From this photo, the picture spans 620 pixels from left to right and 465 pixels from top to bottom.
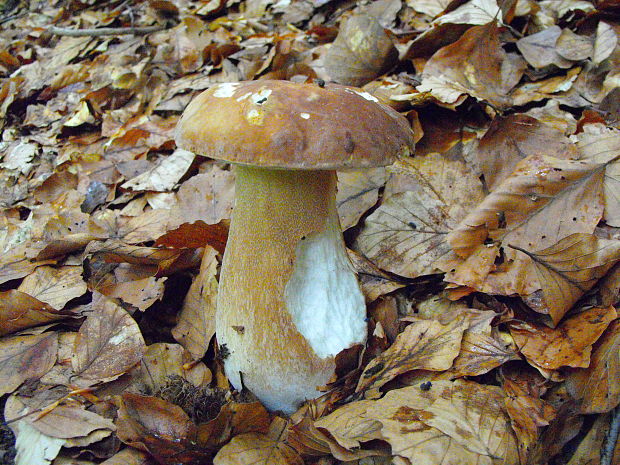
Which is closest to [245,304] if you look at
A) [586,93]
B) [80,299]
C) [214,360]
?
[214,360]

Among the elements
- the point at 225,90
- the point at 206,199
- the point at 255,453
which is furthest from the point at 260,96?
the point at 206,199

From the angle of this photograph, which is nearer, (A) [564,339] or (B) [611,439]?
(B) [611,439]

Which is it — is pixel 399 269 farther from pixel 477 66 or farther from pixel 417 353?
pixel 477 66

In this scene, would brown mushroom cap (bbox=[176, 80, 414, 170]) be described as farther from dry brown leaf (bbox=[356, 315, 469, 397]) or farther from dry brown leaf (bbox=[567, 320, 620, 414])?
dry brown leaf (bbox=[567, 320, 620, 414])

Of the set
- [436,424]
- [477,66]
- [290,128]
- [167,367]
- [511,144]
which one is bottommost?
[167,367]

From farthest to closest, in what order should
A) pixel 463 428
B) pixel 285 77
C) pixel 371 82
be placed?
1. pixel 285 77
2. pixel 371 82
3. pixel 463 428

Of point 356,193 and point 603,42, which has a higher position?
point 603,42

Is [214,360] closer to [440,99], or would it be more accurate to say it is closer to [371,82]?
[440,99]

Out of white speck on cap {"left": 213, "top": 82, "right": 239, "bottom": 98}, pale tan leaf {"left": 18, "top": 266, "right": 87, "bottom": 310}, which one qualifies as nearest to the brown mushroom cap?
white speck on cap {"left": 213, "top": 82, "right": 239, "bottom": 98}
